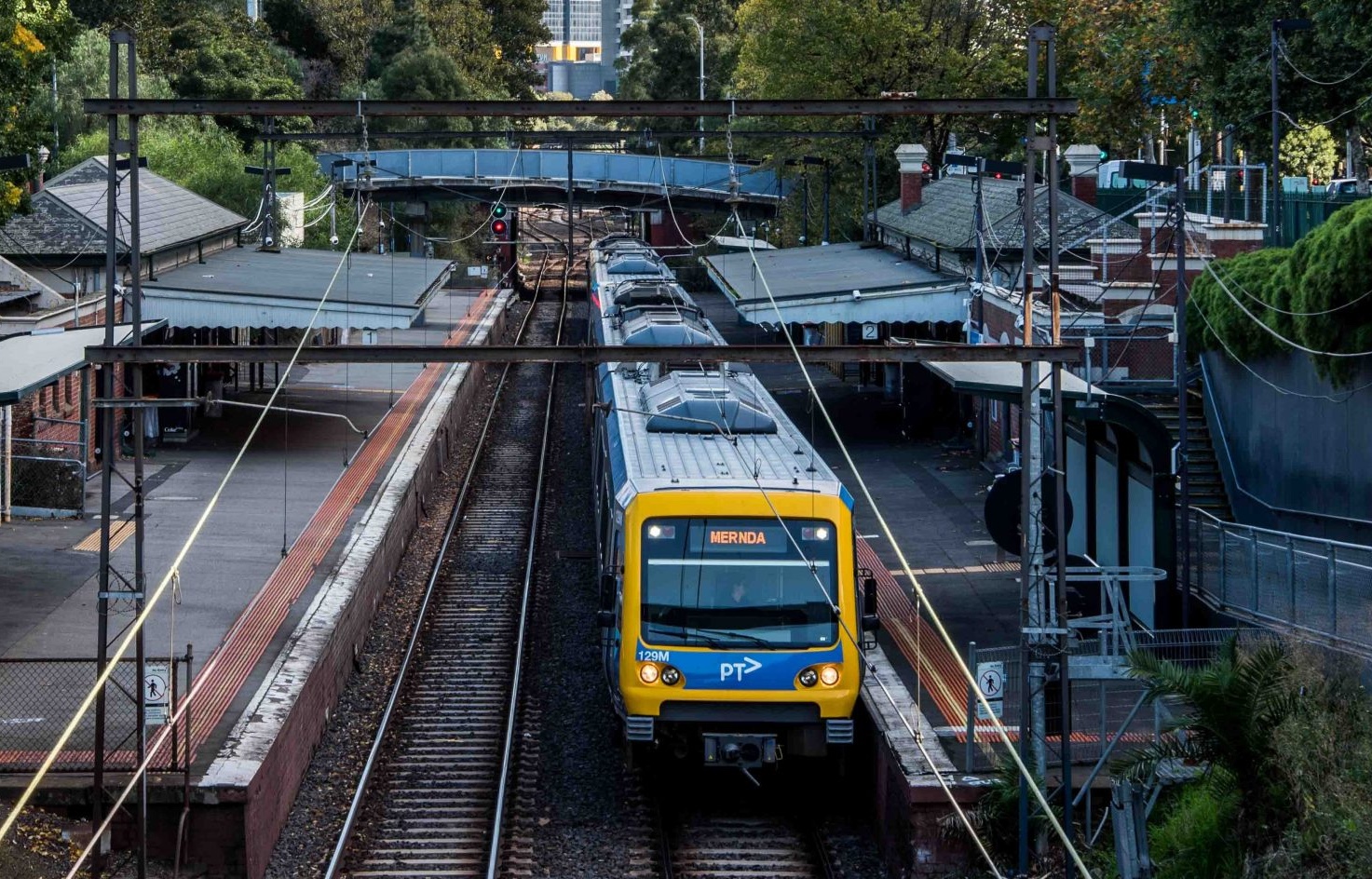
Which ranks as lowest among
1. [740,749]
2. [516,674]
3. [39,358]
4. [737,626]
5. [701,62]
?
[516,674]

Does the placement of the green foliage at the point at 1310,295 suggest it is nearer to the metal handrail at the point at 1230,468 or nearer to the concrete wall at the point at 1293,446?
the concrete wall at the point at 1293,446

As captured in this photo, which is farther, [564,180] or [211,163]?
[564,180]

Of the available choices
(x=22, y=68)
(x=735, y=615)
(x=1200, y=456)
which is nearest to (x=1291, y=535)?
(x=735, y=615)

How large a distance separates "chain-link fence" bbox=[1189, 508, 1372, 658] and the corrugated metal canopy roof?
14.7 meters

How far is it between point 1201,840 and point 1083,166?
24.2 metres

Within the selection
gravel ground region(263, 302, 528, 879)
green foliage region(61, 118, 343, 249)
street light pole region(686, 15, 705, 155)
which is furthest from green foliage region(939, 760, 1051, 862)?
street light pole region(686, 15, 705, 155)

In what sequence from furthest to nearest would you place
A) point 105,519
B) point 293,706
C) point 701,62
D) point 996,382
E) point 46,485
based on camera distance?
point 701,62
point 46,485
point 996,382
point 293,706
point 105,519

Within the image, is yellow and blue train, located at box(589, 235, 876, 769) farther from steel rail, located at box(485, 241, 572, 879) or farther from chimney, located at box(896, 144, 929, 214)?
chimney, located at box(896, 144, 929, 214)

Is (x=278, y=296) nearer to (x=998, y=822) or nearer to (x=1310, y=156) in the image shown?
(x=998, y=822)

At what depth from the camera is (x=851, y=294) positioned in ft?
95.1

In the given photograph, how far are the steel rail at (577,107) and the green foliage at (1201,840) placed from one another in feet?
16.3

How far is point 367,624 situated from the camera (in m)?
19.4

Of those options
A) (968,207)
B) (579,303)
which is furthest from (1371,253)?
(579,303)

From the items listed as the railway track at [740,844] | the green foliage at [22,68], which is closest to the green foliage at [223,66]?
the green foliage at [22,68]
